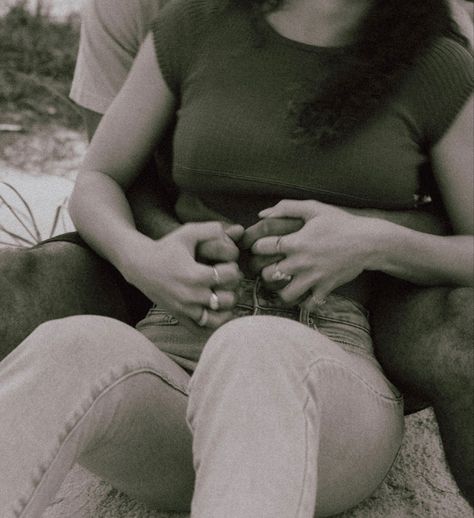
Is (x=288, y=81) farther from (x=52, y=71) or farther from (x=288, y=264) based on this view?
(x=52, y=71)

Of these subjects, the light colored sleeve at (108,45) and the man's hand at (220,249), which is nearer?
the man's hand at (220,249)

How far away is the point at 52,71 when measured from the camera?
13.2 feet

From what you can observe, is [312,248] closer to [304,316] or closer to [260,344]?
[304,316]

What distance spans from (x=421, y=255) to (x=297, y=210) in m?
0.21

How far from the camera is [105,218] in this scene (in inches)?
54.6

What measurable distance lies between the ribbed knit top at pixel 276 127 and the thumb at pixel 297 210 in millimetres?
64

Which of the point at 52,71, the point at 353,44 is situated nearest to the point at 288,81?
the point at 353,44

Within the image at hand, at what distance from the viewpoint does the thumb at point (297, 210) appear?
127 cm

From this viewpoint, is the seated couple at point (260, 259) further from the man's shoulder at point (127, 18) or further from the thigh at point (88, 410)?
the man's shoulder at point (127, 18)

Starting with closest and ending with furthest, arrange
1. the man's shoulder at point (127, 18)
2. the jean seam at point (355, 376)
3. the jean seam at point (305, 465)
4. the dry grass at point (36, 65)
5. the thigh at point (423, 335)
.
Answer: the jean seam at point (305, 465), the jean seam at point (355, 376), the thigh at point (423, 335), the man's shoulder at point (127, 18), the dry grass at point (36, 65)

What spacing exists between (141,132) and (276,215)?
339 mm

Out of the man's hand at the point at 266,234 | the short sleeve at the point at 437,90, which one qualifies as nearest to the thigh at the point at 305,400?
the man's hand at the point at 266,234

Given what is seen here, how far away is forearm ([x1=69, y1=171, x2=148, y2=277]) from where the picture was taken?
1342mm

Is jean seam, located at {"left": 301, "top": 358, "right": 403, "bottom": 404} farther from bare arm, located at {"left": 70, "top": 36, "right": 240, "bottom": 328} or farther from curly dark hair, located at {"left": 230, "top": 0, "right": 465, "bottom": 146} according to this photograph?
curly dark hair, located at {"left": 230, "top": 0, "right": 465, "bottom": 146}
